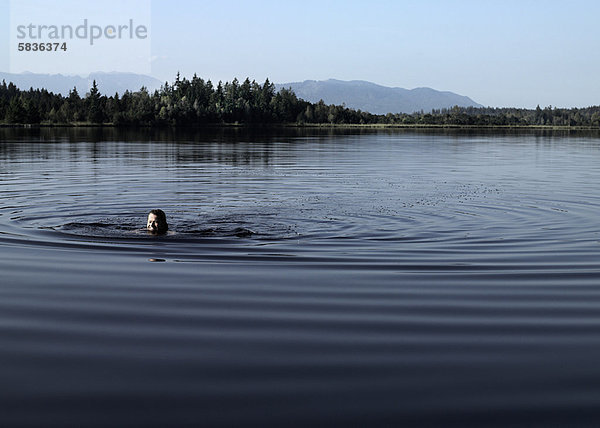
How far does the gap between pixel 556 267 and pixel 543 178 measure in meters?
25.4

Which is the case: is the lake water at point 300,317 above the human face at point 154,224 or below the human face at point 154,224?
below

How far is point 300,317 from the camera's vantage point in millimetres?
9844

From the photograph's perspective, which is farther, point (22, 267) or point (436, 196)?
point (436, 196)

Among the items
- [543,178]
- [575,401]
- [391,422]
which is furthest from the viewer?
[543,178]

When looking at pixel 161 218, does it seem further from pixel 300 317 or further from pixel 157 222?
pixel 300 317

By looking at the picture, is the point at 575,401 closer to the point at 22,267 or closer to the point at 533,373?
the point at 533,373

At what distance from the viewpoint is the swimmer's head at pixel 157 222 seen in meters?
17.2

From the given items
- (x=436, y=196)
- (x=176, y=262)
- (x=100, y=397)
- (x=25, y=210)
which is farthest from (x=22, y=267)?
(x=436, y=196)

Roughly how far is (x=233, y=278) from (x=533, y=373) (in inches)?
253

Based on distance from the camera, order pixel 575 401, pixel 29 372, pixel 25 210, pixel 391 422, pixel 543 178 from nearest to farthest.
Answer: pixel 391 422, pixel 575 401, pixel 29 372, pixel 25 210, pixel 543 178

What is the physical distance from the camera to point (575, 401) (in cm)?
667

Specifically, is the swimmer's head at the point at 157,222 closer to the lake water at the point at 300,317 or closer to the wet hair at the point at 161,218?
the wet hair at the point at 161,218

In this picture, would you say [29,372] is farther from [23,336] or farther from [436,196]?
[436,196]

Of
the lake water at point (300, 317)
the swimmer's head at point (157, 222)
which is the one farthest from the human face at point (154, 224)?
the lake water at point (300, 317)
